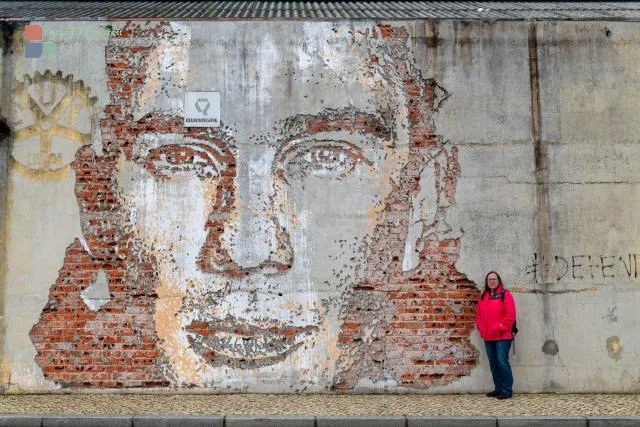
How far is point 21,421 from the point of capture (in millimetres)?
5789

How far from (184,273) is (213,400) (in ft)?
4.90

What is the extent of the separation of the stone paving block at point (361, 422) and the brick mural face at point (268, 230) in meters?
1.36

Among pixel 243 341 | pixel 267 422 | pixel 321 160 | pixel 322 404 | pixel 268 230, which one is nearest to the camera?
pixel 267 422

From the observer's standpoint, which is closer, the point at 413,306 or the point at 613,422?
the point at 613,422

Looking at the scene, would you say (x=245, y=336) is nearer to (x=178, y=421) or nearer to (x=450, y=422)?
(x=178, y=421)

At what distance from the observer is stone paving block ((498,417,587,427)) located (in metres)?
5.77

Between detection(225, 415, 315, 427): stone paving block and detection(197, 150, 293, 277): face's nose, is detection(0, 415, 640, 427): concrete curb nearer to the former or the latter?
detection(225, 415, 315, 427): stone paving block

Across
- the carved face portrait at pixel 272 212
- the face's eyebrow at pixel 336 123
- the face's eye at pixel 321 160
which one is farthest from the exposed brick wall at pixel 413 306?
the face's eye at pixel 321 160

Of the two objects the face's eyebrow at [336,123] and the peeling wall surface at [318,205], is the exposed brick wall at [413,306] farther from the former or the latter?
the face's eyebrow at [336,123]

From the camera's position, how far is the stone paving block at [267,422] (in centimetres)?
574

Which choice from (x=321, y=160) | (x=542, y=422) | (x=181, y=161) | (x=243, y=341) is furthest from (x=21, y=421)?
(x=542, y=422)

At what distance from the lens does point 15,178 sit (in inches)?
293

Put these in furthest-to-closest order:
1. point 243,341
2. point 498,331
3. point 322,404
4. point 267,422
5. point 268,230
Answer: point 268,230 < point 243,341 < point 498,331 < point 322,404 < point 267,422

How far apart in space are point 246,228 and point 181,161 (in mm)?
1122
